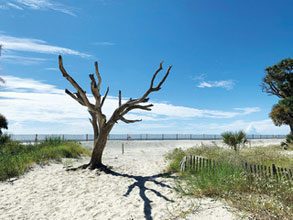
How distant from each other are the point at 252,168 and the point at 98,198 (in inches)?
197

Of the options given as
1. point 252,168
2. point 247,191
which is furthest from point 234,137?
point 247,191

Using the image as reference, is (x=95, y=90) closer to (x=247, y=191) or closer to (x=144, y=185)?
(x=144, y=185)

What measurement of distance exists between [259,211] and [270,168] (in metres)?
3.76

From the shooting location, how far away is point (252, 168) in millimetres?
9320

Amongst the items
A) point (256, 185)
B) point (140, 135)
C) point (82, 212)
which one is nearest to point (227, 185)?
point (256, 185)

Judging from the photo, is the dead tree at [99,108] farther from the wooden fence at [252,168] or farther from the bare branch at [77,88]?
the wooden fence at [252,168]

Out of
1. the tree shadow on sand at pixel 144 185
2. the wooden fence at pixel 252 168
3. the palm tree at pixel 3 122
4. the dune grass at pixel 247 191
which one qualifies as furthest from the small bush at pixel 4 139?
the dune grass at pixel 247 191

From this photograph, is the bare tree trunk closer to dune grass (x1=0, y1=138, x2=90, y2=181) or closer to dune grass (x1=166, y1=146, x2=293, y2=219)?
dune grass (x1=0, y1=138, x2=90, y2=181)

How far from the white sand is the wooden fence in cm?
127

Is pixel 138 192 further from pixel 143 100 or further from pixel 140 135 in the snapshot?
pixel 140 135

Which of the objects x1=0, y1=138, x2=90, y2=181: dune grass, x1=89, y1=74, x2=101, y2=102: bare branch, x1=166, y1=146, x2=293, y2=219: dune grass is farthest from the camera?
x1=89, y1=74, x2=101, y2=102: bare branch

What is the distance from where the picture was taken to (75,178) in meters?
10.7

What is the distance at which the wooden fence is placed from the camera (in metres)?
8.74

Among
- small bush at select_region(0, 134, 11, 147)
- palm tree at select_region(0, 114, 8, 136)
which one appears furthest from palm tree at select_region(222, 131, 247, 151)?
palm tree at select_region(0, 114, 8, 136)
